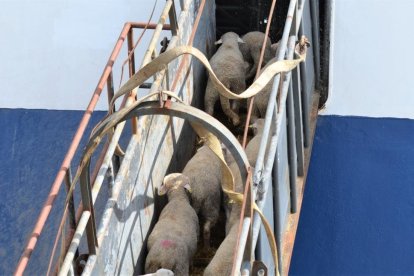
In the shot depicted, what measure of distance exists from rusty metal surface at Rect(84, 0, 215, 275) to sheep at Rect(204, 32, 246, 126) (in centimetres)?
12

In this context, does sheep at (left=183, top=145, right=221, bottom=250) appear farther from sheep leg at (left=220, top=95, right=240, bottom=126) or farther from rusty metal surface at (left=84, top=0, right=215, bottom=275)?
sheep leg at (left=220, top=95, right=240, bottom=126)

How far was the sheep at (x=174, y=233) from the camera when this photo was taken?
5578 mm

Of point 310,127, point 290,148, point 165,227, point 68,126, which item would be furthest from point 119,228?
point 68,126

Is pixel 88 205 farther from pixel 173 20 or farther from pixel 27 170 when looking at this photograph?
pixel 27 170

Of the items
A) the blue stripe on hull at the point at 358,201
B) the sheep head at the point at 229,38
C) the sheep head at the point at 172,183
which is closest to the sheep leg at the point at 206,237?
the sheep head at the point at 172,183

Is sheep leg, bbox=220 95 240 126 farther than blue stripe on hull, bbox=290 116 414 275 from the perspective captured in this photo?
No

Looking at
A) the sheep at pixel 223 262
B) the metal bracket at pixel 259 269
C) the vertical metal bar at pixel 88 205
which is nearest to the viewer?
the vertical metal bar at pixel 88 205

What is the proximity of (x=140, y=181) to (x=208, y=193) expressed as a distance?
582mm

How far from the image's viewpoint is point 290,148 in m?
6.14

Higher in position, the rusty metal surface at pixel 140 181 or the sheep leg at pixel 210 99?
the sheep leg at pixel 210 99

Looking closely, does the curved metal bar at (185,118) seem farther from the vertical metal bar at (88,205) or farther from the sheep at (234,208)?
the sheep at (234,208)

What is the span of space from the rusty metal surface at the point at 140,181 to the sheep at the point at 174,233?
87 millimetres

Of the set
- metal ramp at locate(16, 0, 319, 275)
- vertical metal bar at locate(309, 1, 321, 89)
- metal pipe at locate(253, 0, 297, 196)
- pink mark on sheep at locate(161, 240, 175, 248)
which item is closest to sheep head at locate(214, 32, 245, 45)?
metal ramp at locate(16, 0, 319, 275)

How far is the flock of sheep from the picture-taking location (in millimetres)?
Result: 5574
